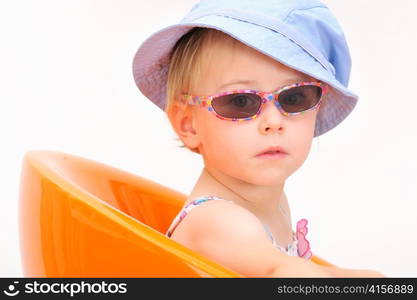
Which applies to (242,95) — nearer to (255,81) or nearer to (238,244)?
(255,81)

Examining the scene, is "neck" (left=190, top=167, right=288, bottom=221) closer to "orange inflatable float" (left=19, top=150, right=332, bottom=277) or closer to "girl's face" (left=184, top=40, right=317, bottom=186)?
"girl's face" (left=184, top=40, right=317, bottom=186)

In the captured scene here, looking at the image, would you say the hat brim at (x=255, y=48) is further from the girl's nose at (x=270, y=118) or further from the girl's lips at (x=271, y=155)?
the girl's lips at (x=271, y=155)

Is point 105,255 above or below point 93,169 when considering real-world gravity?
below

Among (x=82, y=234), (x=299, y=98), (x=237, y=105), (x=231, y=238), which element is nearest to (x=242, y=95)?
(x=237, y=105)

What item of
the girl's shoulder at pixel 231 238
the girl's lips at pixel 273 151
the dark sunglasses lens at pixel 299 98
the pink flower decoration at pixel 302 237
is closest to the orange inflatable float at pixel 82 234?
the girl's shoulder at pixel 231 238

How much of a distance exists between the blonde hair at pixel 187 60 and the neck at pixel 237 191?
11 centimetres

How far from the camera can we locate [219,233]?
1.89 m

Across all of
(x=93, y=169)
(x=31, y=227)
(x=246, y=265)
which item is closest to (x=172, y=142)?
(x=93, y=169)

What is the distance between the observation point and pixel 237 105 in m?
2.01

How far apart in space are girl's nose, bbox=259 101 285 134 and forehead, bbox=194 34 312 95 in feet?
0.15

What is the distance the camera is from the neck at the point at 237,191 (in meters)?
2.17

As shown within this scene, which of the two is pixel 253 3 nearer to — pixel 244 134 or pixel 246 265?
pixel 244 134

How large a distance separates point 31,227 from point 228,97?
652 mm

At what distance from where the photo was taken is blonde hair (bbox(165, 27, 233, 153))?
2064 mm
